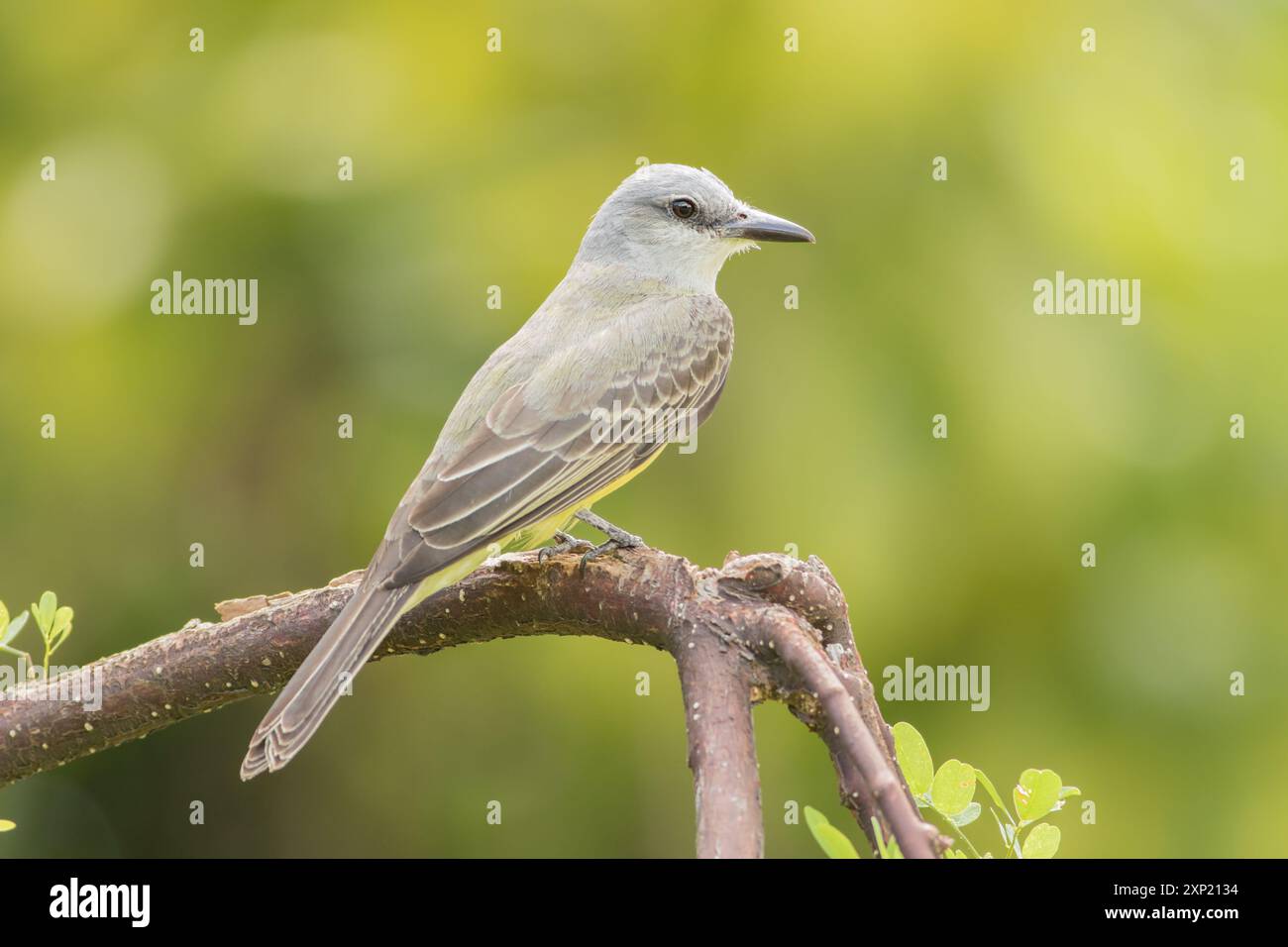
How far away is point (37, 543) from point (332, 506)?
1.39 m

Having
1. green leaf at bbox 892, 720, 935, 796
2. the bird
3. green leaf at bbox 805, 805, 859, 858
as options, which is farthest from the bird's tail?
green leaf at bbox 805, 805, 859, 858

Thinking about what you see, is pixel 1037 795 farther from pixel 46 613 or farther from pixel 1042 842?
pixel 46 613

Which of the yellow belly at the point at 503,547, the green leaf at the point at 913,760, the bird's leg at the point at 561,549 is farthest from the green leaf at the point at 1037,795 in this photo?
the yellow belly at the point at 503,547

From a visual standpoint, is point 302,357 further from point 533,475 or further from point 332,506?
point 533,475

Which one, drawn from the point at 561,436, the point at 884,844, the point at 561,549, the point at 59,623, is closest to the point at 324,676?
the point at 59,623

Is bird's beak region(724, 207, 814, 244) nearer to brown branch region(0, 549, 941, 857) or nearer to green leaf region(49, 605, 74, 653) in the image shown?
brown branch region(0, 549, 941, 857)

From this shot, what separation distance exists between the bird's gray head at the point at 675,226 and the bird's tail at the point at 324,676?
2.16 m

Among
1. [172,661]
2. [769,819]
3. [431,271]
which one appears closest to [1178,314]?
[769,819]

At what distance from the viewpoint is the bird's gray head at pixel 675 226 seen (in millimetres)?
5559

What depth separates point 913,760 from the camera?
2.83 meters

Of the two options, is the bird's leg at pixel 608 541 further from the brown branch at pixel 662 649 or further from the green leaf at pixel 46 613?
the green leaf at pixel 46 613

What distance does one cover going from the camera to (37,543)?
6.86 m

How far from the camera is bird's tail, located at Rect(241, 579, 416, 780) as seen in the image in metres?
3.40

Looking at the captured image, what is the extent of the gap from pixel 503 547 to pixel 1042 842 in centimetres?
211
